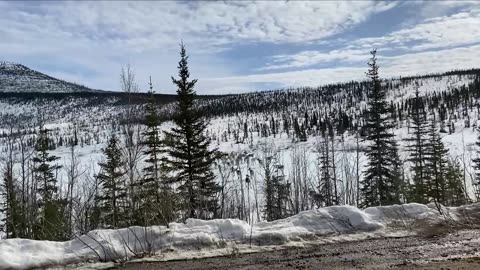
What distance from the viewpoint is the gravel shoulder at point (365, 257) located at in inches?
223

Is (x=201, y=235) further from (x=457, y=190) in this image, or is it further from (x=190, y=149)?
(x=190, y=149)

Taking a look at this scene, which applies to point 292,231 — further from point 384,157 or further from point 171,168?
point 384,157

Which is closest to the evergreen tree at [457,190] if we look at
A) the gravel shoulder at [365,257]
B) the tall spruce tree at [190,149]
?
the gravel shoulder at [365,257]

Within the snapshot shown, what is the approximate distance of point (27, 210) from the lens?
2680cm

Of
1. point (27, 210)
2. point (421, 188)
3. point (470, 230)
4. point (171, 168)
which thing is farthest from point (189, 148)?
point (470, 230)

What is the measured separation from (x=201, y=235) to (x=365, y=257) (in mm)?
2504

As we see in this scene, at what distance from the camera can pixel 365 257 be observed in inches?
237

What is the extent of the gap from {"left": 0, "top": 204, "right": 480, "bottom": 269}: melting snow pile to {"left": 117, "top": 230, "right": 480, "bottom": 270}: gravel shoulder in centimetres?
49

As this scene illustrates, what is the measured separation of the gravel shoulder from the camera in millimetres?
5656

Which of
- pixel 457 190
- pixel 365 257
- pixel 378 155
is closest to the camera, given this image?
pixel 365 257

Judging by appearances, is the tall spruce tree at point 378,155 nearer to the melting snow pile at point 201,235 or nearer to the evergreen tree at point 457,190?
the evergreen tree at point 457,190

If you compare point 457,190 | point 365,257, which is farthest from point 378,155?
point 365,257

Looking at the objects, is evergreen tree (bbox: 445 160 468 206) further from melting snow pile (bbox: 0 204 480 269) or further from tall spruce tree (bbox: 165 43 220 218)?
tall spruce tree (bbox: 165 43 220 218)

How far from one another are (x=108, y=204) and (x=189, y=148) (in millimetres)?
6973
